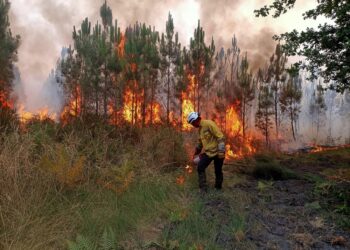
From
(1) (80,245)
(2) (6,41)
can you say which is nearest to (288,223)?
(1) (80,245)

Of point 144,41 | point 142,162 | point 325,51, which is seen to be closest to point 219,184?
point 142,162

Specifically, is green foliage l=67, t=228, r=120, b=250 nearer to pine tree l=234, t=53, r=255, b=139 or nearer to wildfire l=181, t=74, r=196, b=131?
wildfire l=181, t=74, r=196, b=131

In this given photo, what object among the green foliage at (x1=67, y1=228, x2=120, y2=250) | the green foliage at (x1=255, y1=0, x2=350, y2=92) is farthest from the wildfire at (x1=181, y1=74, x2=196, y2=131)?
the green foliage at (x1=67, y1=228, x2=120, y2=250)

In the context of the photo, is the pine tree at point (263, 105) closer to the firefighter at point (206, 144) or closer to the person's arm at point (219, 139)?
the firefighter at point (206, 144)

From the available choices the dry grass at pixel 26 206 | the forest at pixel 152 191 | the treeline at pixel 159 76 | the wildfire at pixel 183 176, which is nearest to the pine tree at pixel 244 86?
the treeline at pixel 159 76

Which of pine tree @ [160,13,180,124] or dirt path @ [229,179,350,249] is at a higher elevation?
pine tree @ [160,13,180,124]

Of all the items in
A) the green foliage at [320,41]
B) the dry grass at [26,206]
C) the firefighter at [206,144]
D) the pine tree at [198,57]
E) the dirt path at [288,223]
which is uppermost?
the pine tree at [198,57]

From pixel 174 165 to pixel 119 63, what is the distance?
21.3m

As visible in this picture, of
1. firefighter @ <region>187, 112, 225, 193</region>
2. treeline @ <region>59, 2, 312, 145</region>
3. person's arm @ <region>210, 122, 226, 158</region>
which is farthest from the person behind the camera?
treeline @ <region>59, 2, 312, 145</region>

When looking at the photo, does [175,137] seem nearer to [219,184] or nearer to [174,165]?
[174,165]

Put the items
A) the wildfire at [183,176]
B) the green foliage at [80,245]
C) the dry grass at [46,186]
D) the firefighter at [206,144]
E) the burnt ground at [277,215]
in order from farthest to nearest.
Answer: the wildfire at [183,176]
the firefighter at [206,144]
the burnt ground at [277,215]
the dry grass at [46,186]
the green foliage at [80,245]

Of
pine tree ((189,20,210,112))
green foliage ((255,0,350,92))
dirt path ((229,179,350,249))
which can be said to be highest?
pine tree ((189,20,210,112))

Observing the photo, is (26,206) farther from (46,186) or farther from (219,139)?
(219,139)

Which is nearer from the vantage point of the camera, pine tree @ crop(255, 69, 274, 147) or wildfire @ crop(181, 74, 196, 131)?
wildfire @ crop(181, 74, 196, 131)
